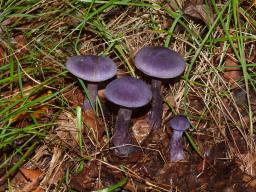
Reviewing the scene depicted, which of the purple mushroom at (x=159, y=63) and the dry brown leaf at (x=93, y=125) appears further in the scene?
the dry brown leaf at (x=93, y=125)

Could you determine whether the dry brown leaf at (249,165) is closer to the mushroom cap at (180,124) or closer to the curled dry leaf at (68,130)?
the mushroom cap at (180,124)

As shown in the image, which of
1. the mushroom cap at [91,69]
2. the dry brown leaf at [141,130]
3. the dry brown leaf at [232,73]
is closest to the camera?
the mushroom cap at [91,69]

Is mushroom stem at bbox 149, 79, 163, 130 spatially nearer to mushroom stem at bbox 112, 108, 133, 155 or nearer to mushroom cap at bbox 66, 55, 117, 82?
mushroom stem at bbox 112, 108, 133, 155

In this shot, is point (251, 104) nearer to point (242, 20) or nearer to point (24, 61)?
point (242, 20)

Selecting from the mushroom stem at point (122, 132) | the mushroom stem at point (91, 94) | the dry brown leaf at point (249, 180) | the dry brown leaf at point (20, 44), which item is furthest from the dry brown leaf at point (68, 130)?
the dry brown leaf at point (249, 180)

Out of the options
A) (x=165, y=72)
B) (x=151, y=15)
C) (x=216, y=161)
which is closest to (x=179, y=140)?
(x=216, y=161)

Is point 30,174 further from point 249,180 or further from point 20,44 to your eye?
point 249,180

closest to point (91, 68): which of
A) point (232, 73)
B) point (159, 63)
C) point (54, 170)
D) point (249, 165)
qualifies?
point (159, 63)
